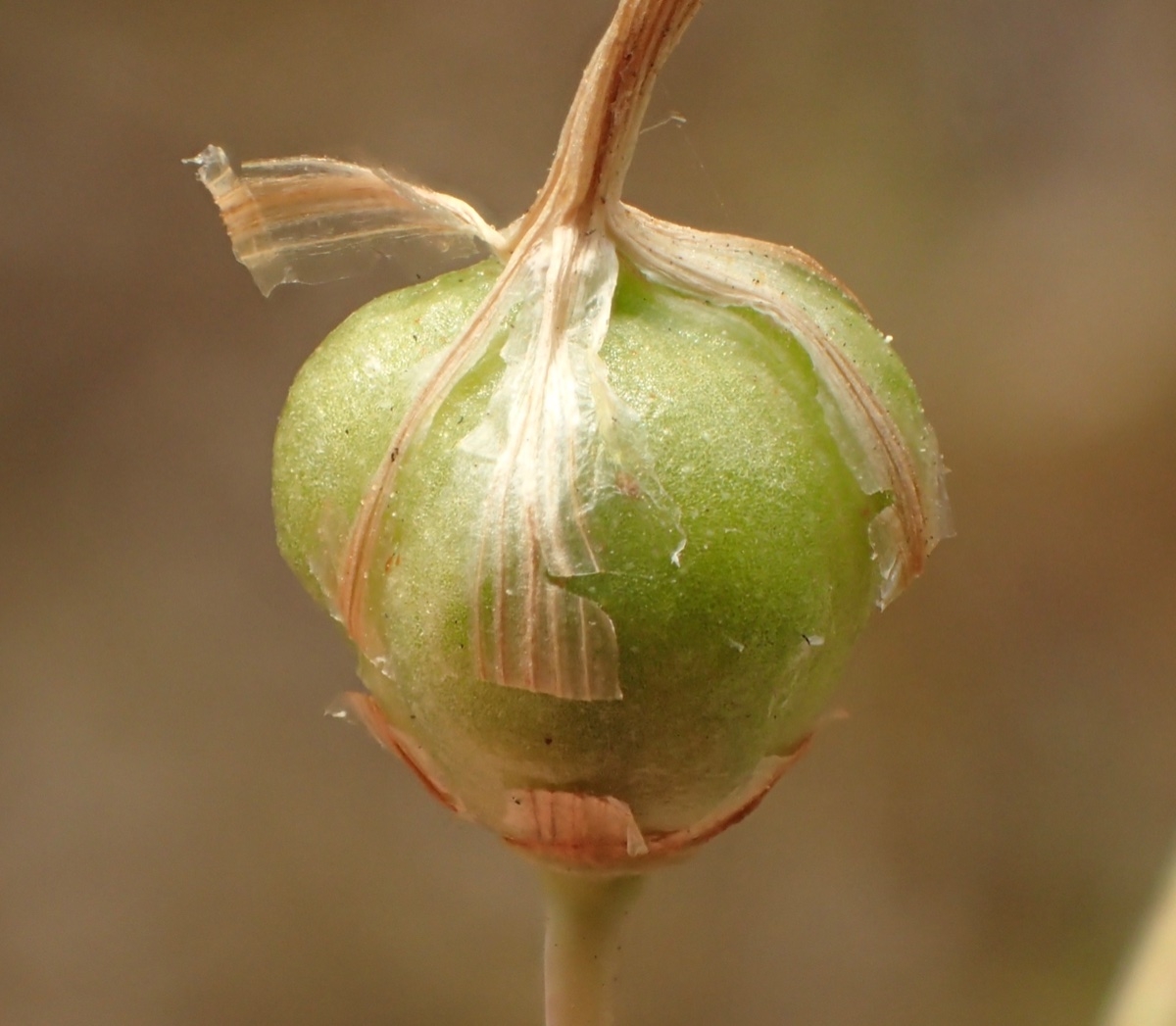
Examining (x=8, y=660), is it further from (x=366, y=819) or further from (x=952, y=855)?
(x=952, y=855)

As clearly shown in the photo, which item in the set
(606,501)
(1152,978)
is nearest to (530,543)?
(606,501)

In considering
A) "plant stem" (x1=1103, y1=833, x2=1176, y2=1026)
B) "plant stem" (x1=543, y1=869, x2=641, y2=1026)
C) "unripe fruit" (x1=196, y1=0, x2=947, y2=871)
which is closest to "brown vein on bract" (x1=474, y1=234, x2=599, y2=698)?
"unripe fruit" (x1=196, y1=0, x2=947, y2=871)

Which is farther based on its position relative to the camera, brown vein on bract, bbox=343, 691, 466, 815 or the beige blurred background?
the beige blurred background

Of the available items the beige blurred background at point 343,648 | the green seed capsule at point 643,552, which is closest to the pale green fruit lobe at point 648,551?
the green seed capsule at point 643,552

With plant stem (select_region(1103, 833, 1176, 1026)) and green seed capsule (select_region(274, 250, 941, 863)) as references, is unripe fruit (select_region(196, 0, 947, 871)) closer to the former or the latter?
green seed capsule (select_region(274, 250, 941, 863))

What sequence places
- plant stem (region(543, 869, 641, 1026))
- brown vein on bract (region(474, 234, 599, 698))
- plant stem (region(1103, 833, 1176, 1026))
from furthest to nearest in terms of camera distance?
plant stem (region(1103, 833, 1176, 1026)) < plant stem (region(543, 869, 641, 1026)) < brown vein on bract (region(474, 234, 599, 698))

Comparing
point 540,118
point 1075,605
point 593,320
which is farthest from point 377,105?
point 1075,605

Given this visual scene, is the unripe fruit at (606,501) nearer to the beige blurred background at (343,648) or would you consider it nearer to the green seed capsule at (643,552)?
the green seed capsule at (643,552)
